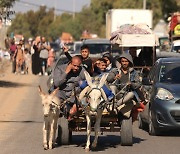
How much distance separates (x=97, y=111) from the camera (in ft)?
41.4

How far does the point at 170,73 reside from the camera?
16578mm

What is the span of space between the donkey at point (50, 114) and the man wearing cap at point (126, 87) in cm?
112

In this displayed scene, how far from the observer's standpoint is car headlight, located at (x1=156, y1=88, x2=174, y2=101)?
15.6m

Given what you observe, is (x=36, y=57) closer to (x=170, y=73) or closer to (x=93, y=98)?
(x=170, y=73)

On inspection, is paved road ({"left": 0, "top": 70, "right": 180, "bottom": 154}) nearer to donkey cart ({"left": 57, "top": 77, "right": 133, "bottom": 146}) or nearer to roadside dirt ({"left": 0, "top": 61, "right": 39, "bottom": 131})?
roadside dirt ({"left": 0, "top": 61, "right": 39, "bottom": 131})

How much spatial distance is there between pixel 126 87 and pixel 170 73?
3.12 meters

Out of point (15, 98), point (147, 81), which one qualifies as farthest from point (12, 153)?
point (15, 98)

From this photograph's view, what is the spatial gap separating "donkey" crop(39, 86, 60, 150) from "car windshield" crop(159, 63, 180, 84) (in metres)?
3.83

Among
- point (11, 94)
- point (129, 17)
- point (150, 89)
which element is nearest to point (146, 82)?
point (150, 89)

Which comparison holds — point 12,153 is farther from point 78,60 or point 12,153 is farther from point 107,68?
point 107,68

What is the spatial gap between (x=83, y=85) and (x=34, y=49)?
98.7 ft

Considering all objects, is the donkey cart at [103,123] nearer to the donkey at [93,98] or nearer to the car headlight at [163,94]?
the donkey at [93,98]

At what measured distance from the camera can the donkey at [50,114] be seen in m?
12.8

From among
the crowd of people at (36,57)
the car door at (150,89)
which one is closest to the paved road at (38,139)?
the car door at (150,89)
